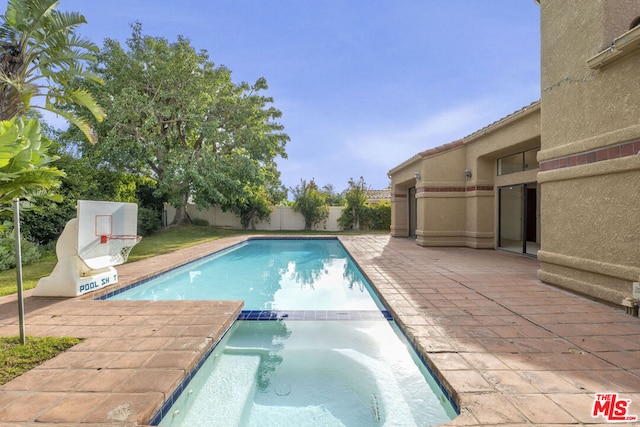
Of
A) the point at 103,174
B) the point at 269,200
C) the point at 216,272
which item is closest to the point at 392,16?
the point at 216,272

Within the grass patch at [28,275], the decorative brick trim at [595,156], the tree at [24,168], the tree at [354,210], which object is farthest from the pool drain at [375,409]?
the tree at [354,210]

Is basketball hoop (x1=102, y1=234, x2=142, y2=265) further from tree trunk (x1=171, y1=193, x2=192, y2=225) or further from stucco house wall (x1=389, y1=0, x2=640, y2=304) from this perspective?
tree trunk (x1=171, y1=193, x2=192, y2=225)

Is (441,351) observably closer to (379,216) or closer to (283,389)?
(283,389)

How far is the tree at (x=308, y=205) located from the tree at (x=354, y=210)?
1490 millimetres

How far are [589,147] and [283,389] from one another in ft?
18.3

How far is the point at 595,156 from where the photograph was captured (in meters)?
4.71

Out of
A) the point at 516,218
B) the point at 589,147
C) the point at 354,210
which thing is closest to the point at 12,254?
the point at 589,147

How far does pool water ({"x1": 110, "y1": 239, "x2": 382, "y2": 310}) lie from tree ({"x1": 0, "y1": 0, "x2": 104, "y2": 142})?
167 inches

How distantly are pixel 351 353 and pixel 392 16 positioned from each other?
1126cm

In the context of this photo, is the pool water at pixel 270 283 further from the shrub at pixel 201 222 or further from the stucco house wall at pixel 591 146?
the shrub at pixel 201 222

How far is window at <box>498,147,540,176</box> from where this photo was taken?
908 centimetres

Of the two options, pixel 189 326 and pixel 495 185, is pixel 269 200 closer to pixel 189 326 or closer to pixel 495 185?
pixel 495 185

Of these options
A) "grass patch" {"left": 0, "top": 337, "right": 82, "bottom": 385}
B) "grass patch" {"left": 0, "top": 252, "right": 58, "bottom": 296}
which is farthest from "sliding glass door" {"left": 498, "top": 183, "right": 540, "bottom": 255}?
"grass patch" {"left": 0, "top": 252, "right": 58, "bottom": 296}

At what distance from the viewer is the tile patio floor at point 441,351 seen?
224 cm
